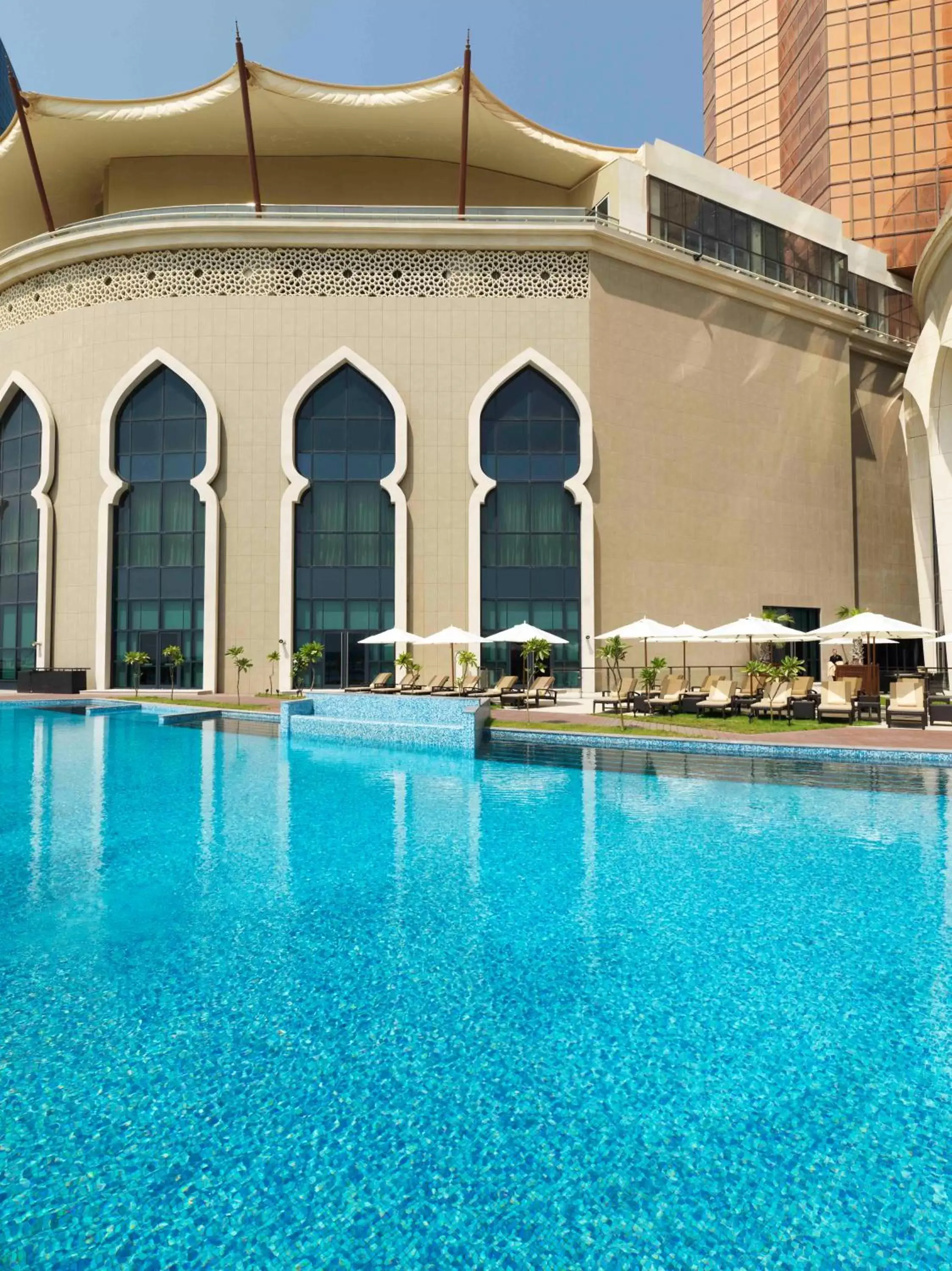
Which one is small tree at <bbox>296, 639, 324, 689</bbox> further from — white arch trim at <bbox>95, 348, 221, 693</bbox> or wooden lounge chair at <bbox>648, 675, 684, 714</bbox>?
wooden lounge chair at <bbox>648, 675, 684, 714</bbox>

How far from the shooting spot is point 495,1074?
133 inches

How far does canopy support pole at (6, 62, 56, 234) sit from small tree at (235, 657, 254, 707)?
1557 cm

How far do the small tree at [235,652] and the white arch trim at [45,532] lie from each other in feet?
21.2

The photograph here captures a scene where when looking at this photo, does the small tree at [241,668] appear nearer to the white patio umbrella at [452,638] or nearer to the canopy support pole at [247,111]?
the white patio umbrella at [452,638]

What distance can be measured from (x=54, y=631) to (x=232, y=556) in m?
6.85

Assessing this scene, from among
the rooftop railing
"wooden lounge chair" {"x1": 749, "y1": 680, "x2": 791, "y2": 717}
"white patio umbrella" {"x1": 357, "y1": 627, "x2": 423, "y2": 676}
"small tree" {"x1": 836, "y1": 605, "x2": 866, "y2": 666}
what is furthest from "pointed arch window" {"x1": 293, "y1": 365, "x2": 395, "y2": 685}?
"small tree" {"x1": 836, "y1": 605, "x2": 866, "y2": 666}

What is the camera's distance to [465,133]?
24.5 meters

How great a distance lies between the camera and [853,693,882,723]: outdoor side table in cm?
1627

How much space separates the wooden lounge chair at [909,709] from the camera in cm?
1490

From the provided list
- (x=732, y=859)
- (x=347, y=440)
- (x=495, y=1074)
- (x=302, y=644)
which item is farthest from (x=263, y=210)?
(x=495, y=1074)

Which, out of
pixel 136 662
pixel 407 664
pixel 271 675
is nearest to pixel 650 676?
pixel 407 664

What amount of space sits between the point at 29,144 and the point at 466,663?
21.9 meters

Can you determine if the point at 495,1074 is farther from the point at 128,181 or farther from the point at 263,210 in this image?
the point at 128,181

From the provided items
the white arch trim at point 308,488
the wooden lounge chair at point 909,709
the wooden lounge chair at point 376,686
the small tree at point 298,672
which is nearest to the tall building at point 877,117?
the white arch trim at point 308,488
